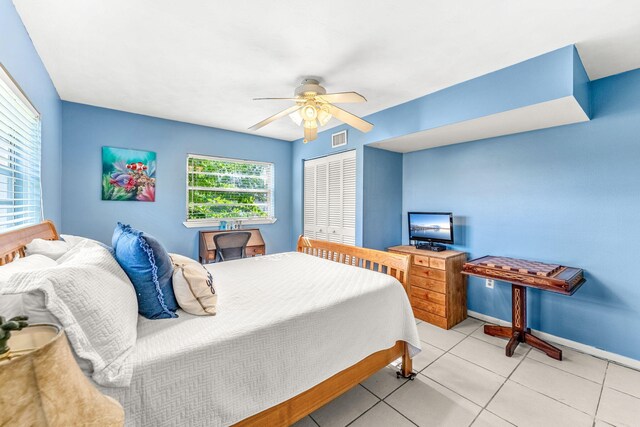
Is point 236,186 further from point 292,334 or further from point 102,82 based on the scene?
point 292,334

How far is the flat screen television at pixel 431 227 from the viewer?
3371mm

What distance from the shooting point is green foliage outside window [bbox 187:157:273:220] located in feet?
13.7

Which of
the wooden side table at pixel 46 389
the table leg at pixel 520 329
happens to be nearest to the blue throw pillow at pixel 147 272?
the wooden side table at pixel 46 389

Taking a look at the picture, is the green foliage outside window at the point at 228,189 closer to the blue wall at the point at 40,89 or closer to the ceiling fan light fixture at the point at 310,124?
the blue wall at the point at 40,89

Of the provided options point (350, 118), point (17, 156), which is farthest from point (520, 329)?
point (17, 156)

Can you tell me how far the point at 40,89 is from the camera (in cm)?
228

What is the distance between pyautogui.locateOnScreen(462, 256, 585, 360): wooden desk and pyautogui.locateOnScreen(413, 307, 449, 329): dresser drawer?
411 mm

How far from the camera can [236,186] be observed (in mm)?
4574

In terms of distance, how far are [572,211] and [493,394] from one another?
1.87 meters

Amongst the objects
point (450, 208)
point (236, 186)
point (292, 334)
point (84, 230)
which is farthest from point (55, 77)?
point (450, 208)

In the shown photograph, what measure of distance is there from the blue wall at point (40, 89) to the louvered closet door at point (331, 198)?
3.16 metres

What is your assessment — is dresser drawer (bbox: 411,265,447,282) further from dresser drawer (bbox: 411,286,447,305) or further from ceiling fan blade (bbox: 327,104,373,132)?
ceiling fan blade (bbox: 327,104,373,132)

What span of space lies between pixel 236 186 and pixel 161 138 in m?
1.25

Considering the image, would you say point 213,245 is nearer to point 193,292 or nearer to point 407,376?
point 193,292
